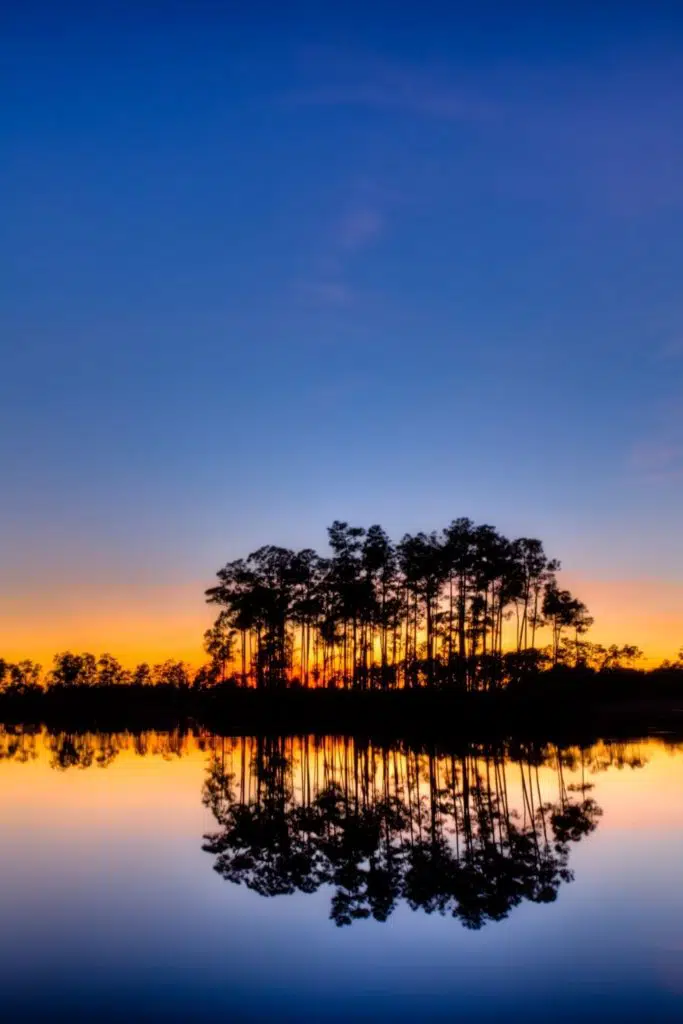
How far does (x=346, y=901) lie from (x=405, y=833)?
5.97 m

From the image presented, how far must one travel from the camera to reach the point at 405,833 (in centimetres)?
1962

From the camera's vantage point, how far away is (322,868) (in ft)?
53.5

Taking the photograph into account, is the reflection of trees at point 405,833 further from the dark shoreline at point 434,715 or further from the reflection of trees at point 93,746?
the dark shoreline at point 434,715

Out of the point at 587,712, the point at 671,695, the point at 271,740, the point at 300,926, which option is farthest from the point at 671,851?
the point at 671,695

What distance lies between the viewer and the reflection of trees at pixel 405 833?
14.3 metres

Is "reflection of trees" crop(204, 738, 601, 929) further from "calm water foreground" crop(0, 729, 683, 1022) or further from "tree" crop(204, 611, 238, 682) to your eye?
"tree" crop(204, 611, 238, 682)

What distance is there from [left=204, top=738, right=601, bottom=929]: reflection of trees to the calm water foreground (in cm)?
8

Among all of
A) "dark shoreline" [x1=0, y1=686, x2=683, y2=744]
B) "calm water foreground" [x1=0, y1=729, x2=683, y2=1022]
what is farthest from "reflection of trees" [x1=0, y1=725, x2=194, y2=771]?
"calm water foreground" [x1=0, y1=729, x2=683, y2=1022]

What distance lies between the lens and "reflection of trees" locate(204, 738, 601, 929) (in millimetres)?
14258

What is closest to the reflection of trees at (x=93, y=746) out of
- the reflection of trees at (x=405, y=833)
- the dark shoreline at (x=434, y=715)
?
the dark shoreline at (x=434, y=715)

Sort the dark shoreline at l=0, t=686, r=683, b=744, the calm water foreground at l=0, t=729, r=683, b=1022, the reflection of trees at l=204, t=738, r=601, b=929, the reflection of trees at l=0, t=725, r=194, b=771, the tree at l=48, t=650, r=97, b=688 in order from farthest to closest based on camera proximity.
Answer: the tree at l=48, t=650, r=97, b=688 → the dark shoreline at l=0, t=686, r=683, b=744 → the reflection of trees at l=0, t=725, r=194, b=771 → the reflection of trees at l=204, t=738, r=601, b=929 → the calm water foreground at l=0, t=729, r=683, b=1022

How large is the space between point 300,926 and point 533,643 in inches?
2779

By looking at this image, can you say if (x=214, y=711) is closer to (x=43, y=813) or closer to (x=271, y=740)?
(x=271, y=740)

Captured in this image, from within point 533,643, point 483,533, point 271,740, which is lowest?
point 271,740
